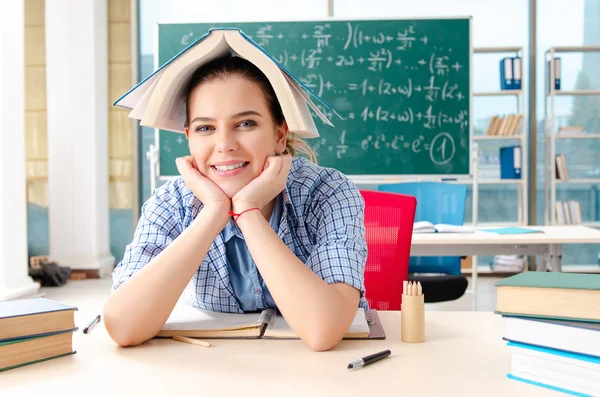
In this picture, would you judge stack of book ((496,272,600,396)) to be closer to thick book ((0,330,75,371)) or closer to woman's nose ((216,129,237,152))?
woman's nose ((216,129,237,152))

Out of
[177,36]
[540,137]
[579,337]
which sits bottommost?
[579,337]

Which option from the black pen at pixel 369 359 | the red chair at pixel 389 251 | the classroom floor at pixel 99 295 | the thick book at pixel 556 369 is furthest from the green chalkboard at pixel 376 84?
the thick book at pixel 556 369

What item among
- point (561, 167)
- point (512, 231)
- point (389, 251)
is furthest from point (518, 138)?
point (389, 251)

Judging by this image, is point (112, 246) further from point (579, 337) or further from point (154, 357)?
point (579, 337)

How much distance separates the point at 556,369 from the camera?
0.80 metres

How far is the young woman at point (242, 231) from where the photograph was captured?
1.07 m

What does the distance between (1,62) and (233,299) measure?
3.46m

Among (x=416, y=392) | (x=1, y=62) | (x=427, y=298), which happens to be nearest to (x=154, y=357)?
(x=416, y=392)

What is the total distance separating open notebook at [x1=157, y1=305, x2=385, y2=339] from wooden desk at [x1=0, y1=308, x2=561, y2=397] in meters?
0.03

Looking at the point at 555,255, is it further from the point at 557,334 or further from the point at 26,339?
the point at 26,339

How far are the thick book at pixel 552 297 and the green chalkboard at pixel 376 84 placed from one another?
140 inches

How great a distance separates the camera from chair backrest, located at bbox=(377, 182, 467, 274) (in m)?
3.12

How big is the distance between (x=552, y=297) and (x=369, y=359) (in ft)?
0.92

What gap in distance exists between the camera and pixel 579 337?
2.55 ft
